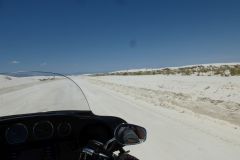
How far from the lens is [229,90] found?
2186 centimetres

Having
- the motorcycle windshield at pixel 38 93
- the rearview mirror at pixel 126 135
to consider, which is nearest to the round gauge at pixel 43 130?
the motorcycle windshield at pixel 38 93

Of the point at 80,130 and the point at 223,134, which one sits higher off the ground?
the point at 80,130

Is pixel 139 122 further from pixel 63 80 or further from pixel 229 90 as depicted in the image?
pixel 229 90

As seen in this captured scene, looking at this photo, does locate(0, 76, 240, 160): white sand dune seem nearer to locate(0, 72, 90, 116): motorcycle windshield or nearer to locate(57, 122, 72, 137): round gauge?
locate(0, 72, 90, 116): motorcycle windshield

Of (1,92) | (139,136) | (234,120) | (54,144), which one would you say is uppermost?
(1,92)

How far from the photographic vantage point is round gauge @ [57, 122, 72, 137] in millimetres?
4082

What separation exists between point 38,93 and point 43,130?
114 centimetres

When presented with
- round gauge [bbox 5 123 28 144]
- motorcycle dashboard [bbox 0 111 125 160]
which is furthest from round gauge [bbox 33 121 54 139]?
round gauge [bbox 5 123 28 144]

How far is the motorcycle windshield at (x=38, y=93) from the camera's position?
14.3 ft

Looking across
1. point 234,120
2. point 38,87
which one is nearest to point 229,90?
point 234,120

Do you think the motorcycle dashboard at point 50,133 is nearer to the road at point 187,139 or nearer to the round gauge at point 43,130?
the round gauge at point 43,130

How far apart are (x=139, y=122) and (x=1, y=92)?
7.83m

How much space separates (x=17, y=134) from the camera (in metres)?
3.88

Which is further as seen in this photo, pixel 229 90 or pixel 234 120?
pixel 229 90
